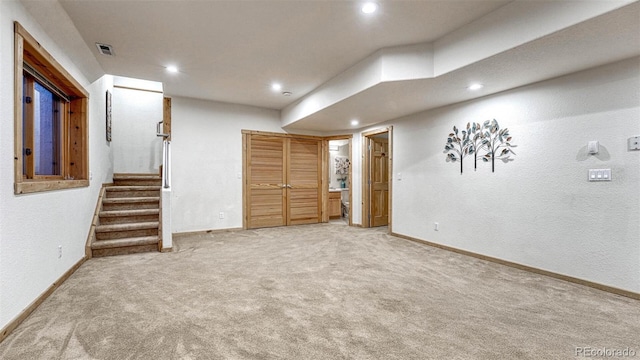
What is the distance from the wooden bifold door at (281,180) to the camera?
5824 millimetres

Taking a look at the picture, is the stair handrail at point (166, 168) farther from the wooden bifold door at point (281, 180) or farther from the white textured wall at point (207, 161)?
the wooden bifold door at point (281, 180)

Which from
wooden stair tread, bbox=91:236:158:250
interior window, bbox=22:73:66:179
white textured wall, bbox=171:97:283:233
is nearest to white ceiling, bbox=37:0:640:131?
interior window, bbox=22:73:66:179

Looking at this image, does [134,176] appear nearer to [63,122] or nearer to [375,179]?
[63,122]

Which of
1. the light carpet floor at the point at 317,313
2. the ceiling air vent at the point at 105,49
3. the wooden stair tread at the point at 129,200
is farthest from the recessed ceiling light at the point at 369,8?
the wooden stair tread at the point at 129,200

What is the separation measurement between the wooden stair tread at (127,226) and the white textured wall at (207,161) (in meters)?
0.93

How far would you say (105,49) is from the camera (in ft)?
10.5

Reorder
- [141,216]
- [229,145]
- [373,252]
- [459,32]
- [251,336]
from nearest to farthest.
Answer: [251,336], [459,32], [373,252], [141,216], [229,145]

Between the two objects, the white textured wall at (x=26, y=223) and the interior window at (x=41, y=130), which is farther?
the interior window at (x=41, y=130)

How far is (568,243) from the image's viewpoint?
2951 millimetres

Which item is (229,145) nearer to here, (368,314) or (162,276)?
(162,276)

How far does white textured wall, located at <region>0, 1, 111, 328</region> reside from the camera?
1.89 m

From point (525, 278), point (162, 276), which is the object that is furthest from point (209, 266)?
point (525, 278)

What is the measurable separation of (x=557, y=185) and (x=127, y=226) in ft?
17.9

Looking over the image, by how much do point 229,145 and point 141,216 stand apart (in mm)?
2018
